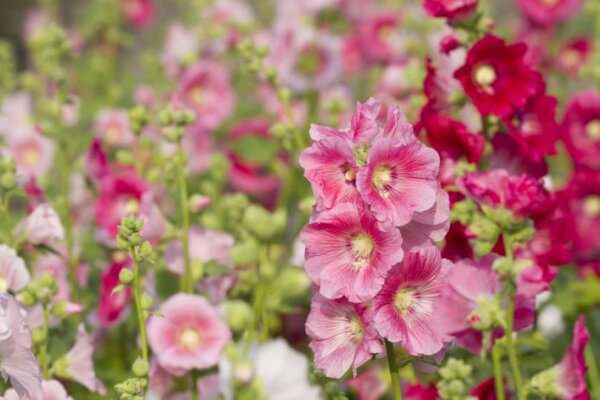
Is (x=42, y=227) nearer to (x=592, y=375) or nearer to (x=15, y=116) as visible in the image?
(x=592, y=375)

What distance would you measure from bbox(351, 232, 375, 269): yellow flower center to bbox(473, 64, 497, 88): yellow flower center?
1.15 ft

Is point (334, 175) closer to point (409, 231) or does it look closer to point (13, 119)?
point (409, 231)

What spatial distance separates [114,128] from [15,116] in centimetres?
26

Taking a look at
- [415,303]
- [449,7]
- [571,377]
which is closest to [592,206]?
[449,7]

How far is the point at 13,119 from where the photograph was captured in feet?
7.64

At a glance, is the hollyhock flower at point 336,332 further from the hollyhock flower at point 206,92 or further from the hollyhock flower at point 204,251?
the hollyhock flower at point 206,92

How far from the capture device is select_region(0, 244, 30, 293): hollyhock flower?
1.28 metres

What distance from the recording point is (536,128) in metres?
1.44

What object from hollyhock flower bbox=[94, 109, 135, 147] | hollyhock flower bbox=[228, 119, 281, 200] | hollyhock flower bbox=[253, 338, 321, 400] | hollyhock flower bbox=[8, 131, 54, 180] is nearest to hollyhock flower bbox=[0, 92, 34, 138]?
hollyhock flower bbox=[8, 131, 54, 180]

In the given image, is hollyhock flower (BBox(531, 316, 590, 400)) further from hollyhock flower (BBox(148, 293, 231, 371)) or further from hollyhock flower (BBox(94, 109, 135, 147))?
hollyhock flower (BBox(94, 109, 135, 147))

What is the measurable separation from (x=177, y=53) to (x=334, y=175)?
1470mm

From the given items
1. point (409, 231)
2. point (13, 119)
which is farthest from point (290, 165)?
point (409, 231)

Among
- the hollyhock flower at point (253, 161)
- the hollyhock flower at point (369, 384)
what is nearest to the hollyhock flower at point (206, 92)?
the hollyhock flower at point (253, 161)

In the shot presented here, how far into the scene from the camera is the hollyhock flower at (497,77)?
4.59 feet
